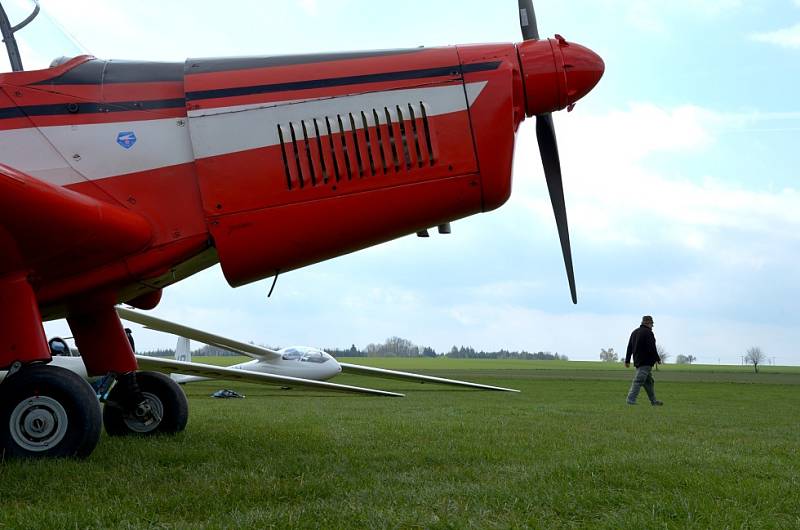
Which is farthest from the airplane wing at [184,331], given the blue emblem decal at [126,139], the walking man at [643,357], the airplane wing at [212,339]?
the walking man at [643,357]

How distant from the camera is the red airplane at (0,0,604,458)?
493 cm

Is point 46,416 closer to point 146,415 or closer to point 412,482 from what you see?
point 146,415

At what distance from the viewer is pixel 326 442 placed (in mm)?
6113

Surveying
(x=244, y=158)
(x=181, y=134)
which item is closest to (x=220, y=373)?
(x=181, y=134)

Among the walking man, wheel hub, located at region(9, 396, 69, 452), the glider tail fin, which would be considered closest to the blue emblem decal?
wheel hub, located at region(9, 396, 69, 452)

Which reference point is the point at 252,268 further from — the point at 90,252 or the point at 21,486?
the point at 21,486

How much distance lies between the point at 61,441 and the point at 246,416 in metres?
4.58

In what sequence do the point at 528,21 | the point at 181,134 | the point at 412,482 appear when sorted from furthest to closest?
the point at 528,21
the point at 181,134
the point at 412,482

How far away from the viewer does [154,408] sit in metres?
6.90

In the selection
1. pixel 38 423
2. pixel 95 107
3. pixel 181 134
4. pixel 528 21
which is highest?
pixel 528 21

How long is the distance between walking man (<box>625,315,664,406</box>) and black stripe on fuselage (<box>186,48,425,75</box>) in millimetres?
9551

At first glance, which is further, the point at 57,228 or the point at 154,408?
the point at 154,408

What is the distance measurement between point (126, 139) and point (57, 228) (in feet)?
2.84

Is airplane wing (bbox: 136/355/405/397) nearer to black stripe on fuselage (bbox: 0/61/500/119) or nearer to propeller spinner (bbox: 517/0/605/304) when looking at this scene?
black stripe on fuselage (bbox: 0/61/500/119)
